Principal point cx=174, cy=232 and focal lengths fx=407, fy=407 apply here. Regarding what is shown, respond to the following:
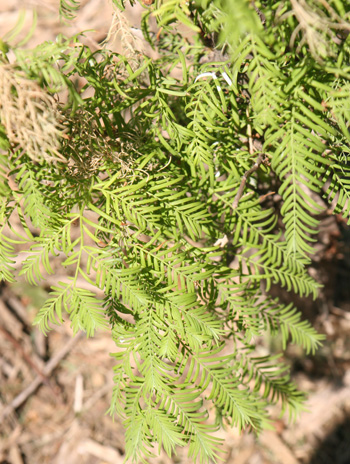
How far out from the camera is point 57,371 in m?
1.86

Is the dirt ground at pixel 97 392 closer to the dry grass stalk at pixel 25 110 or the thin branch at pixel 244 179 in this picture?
the thin branch at pixel 244 179

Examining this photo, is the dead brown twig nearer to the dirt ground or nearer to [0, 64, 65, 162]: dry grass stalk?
the dirt ground

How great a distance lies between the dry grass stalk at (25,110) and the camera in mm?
468

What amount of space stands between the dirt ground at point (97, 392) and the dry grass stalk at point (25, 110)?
0.92 m

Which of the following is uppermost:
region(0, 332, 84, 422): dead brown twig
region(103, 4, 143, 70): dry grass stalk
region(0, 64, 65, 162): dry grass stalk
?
region(103, 4, 143, 70): dry grass stalk

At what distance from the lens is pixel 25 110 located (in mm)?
479

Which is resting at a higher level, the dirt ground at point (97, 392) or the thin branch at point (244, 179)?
the thin branch at point (244, 179)

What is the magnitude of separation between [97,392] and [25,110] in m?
1.58

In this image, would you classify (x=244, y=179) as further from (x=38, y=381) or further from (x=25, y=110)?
(x=38, y=381)

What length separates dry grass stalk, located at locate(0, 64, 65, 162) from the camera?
47cm

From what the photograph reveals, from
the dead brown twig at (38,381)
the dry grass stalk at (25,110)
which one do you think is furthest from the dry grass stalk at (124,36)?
the dead brown twig at (38,381)

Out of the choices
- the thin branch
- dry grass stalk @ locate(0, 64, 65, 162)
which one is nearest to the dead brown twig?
the thin branch

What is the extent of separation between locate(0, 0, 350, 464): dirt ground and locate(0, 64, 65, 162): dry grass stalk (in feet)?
3.01

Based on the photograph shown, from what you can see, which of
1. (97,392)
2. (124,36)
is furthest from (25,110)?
(97,392)
